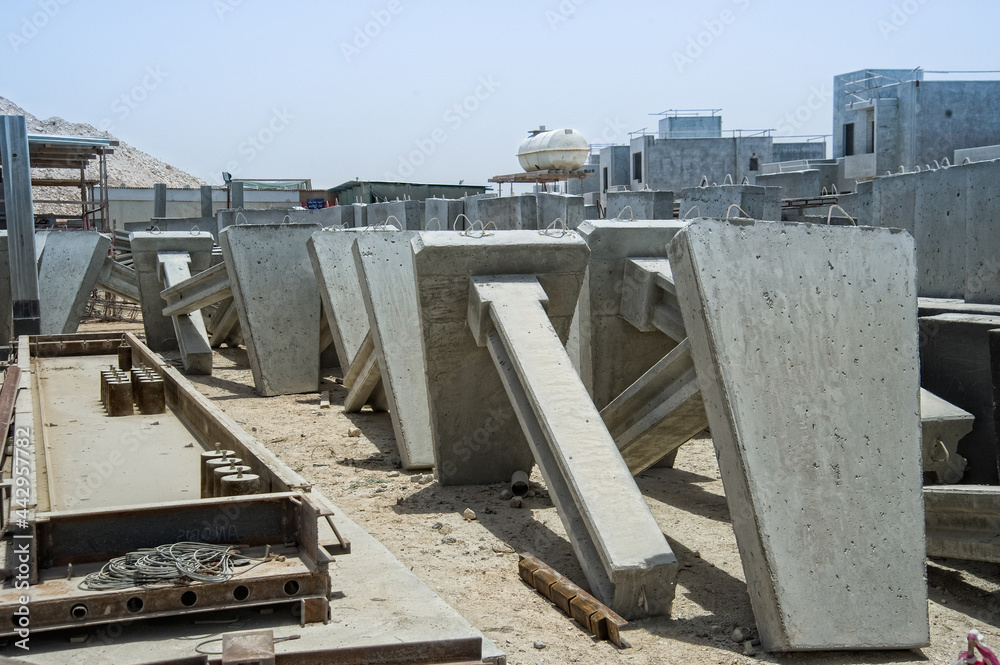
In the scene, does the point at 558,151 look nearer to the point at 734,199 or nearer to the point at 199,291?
the point at 734,199

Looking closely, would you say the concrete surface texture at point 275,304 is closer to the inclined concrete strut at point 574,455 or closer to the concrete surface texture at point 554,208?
the concrete surface texture at point 554,208

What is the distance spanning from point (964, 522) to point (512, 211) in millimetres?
10548

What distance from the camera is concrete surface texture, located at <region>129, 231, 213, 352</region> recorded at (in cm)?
1344

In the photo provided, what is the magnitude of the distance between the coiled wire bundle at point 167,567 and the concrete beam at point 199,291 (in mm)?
8665

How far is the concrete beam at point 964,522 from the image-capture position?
4590mm

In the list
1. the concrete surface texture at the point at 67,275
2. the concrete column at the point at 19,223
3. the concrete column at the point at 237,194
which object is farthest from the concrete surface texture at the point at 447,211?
the concrete column at the point at 237,194

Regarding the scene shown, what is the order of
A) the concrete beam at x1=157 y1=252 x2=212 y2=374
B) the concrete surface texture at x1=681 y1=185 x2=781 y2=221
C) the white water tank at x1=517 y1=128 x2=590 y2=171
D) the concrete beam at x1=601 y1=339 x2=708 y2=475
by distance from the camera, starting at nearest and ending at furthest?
the concrete beam at x1=601 y1=339 x2=708 y2=475
the concrete beam at x1=157 y1=252 x2=212 y2=374
the concrete surface texture at x1=681 y1=185 x2=781 y2=221
the white water tank at x1=517 y1=128 x2=590 y2=171

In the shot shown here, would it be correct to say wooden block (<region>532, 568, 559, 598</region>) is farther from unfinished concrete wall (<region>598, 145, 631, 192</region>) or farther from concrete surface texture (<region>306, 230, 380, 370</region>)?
unfinished concrete wall (<region>598, 145, 631, 192</region>)

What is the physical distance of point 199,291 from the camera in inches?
478

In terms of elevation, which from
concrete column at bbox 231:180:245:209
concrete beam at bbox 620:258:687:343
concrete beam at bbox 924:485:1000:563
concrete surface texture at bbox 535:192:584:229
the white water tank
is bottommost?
concrete beam at bbox 924:485:1000:563

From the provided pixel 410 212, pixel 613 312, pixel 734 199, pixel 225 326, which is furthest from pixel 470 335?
pixel 410 212

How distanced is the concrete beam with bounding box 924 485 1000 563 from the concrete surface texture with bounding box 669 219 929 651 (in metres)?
0.68

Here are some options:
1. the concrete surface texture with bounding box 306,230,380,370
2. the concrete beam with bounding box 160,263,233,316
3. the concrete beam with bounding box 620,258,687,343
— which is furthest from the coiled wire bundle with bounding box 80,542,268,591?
the concrete beam with bounding box 160,263,233,316

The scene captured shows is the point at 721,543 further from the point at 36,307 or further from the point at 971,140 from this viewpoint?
the point at 971,140
